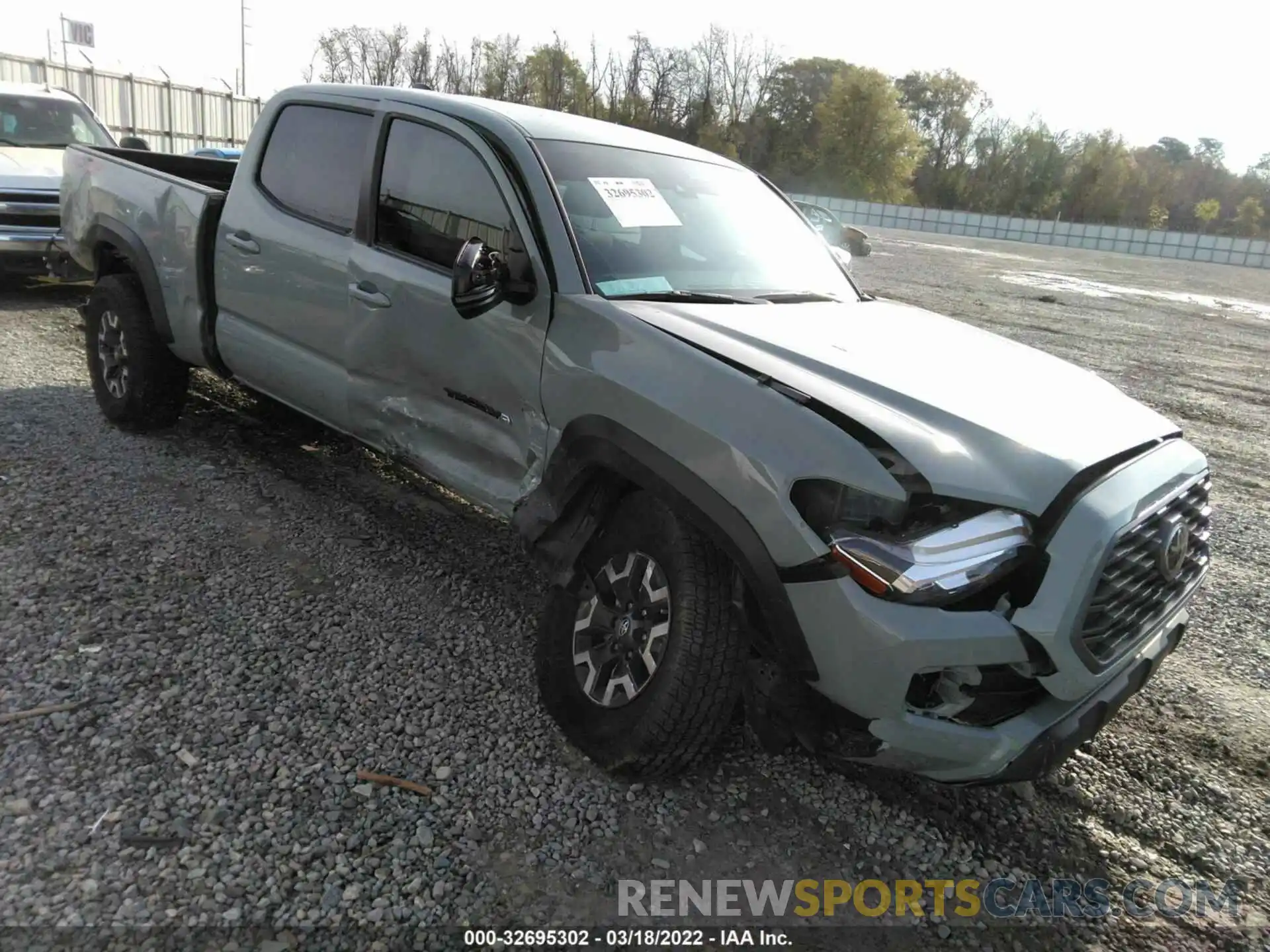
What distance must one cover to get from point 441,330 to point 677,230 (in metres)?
0.93

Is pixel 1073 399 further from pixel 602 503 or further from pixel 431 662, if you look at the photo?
pixel 431 662

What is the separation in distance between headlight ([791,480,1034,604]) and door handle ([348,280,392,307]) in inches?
81.4

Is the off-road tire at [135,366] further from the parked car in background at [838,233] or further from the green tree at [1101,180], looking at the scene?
the green tree at [1101,180]

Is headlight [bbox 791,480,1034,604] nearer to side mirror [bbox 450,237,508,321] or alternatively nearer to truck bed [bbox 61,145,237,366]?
side mirror [bbox 450,237,508,321]

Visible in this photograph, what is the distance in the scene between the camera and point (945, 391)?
2.59 metres

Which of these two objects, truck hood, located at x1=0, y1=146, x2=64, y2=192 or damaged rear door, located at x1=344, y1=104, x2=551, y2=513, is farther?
truck hood, located at x1=0, y1=146, x2=64, y2=192

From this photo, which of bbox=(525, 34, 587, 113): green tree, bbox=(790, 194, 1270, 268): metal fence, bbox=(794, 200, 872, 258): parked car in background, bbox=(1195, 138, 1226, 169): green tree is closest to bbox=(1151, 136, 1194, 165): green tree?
bbox=(1195, 138, 1226, 169): green tree

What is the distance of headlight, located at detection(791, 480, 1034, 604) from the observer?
2.16m

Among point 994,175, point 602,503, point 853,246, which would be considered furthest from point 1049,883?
point 994,175

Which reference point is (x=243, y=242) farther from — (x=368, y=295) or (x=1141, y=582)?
(x=1141, y=582)

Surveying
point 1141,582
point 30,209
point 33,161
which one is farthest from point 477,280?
point 33,161

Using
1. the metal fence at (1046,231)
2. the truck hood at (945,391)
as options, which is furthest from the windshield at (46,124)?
the metal fence at (1046,231)

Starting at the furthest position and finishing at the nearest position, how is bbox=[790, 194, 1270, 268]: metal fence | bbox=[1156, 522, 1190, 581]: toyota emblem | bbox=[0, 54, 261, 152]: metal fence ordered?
bbox=[790, 194, 1270, 268]: metal fence
bbox=[0, 54, 261, 152]: metal fence
bbox=[1156, 522, 1190, 581]: toyota emblem

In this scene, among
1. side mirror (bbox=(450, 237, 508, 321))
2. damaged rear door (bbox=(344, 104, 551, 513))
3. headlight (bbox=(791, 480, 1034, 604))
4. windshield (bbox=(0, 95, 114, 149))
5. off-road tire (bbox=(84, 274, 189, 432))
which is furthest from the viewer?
windshield (bbox=(0, 95, 114, 149))
